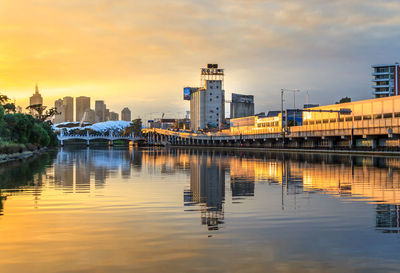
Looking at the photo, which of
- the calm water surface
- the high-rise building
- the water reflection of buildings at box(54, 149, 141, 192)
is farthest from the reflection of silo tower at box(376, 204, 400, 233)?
the high-rise building

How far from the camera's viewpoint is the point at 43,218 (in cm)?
1788

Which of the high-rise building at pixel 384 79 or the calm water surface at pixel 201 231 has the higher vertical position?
the high-rise building at pixel 384 79

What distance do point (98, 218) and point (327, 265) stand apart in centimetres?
966

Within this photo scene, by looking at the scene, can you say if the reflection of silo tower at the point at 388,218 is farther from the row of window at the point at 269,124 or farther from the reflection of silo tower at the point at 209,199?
the row of window at the point at 269,124

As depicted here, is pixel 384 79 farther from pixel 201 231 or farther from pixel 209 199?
pixel 201 231

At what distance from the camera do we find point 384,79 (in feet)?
613

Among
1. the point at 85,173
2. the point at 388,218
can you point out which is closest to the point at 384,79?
the point at 85,173

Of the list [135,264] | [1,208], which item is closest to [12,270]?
[135,264]

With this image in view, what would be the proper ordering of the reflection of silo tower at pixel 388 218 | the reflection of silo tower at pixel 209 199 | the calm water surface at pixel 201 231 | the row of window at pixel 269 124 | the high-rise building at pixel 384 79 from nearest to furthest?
the calm water surface at pixel 201 231
the reflection of silo tower at pixel 388 218
the reflection of silo tower at pixel 209 199
the row of window at pixel 269 124
the high-rise building at pixel 384 79

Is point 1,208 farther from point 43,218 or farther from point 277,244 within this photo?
point 277,244

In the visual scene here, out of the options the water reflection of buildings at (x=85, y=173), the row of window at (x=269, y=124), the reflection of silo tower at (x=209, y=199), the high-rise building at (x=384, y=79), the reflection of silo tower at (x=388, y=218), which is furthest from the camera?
the high-rise building at (x=384, y=79)

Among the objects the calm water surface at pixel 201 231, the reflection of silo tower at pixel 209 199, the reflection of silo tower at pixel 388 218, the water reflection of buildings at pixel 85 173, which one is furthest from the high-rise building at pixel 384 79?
the reflection of silo tower at pixel 388 218

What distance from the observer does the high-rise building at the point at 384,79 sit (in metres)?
185

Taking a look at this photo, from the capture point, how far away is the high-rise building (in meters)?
185
